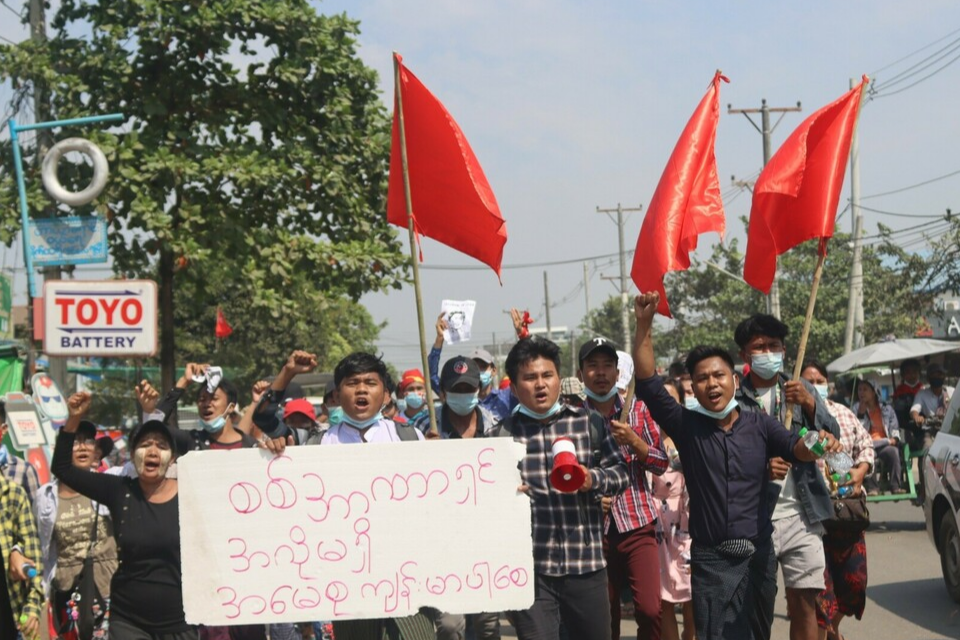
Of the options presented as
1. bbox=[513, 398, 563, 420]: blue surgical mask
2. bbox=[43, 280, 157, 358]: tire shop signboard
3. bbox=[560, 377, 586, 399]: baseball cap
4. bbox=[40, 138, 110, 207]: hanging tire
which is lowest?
bbox=[513, 398, 563, 420]: blue surgical mask

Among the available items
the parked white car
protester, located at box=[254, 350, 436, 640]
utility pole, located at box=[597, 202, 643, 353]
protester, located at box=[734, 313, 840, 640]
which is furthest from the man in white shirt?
utility pole, located at box=[597, 202, 643, 353]

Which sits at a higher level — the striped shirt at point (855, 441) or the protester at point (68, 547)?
the striped shirt at point (855, 441)

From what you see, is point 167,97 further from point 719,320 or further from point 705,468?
point 719,320

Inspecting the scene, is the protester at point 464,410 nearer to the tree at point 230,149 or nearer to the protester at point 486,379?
the protester at point 486,379

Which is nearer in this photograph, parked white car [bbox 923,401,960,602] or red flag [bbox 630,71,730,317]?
red flag [bbox 630,71,730,317]

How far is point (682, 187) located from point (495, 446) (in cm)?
183

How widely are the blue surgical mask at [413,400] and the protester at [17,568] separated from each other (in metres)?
3.75

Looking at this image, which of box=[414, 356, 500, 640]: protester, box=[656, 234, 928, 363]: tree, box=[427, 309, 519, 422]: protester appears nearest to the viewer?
box=[414, 356, 500, 640]: protester

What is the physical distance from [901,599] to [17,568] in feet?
21.9

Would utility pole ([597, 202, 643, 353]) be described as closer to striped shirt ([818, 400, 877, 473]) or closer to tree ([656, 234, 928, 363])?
tree ([656, 234, 928, 363])

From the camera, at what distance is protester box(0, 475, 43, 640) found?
5863mm

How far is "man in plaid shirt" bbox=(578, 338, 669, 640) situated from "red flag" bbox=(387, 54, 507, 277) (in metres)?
0.68

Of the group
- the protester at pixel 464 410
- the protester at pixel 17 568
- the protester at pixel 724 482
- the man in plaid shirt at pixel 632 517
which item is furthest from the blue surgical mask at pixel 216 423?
the protester at pixel 724 482

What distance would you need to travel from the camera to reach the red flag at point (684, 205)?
6164 millimetres
